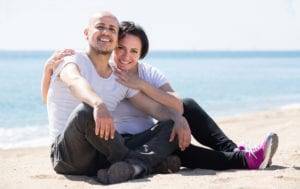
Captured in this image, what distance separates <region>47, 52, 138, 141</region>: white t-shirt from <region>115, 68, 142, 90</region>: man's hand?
46mm

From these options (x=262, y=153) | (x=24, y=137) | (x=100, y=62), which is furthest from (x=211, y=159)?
(x=24, y=137)

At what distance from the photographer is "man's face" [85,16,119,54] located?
5000 millimetres

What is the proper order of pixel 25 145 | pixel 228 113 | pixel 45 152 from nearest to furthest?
pixel 45 152
pixel 25 145
pixel 228 113

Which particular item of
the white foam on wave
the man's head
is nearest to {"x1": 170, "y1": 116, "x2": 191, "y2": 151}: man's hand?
the man's head

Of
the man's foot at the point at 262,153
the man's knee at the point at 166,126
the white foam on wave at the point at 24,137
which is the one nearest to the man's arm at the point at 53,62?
the man's knee at the point at 166,126

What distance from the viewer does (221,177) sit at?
193 inches

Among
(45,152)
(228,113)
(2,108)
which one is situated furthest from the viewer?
(2,108)

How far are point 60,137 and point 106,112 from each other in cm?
57

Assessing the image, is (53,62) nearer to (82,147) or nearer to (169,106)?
(82,147)

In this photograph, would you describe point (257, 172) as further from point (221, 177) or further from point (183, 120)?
point (183, 120)

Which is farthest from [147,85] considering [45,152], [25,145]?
[25,145]

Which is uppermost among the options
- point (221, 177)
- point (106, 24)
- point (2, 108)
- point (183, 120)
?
point (106, 24)

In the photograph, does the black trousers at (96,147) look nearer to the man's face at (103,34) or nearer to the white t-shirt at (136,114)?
the white t-shirt at (136,114)

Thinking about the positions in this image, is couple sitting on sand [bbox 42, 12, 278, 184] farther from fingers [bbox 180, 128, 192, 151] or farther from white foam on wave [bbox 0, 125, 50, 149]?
white foam on wave [bbox 0, 125, 50, 149]
